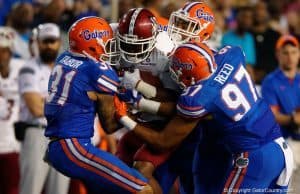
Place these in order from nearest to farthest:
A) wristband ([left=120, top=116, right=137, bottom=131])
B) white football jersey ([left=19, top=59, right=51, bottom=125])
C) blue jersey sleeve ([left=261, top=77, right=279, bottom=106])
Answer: wristband ([left=120, top=116, right=137, bottom=131]) → white football jersey ([left=19, top=59, right=51, bottom=125]) → blue jersey sleeve ([left=261, top=77, right=279, bottom=106])

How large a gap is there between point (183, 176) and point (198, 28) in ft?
3.19

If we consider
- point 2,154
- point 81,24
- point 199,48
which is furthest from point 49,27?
point 199,48

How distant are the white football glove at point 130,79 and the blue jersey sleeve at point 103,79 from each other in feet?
0.31

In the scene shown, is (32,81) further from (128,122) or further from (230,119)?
(230,119)

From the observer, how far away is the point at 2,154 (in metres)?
8.28

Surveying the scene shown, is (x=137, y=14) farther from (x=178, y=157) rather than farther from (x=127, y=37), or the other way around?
Answer: (x=178, y=157)

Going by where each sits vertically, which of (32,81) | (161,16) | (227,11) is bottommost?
(227,11)

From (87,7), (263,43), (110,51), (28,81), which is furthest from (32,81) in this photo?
(87,7)

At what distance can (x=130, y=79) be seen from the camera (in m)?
6.21

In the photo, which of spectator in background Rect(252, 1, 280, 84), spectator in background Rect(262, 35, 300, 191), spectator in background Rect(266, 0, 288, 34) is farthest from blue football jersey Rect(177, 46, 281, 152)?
spectator in background Rect(266, 0, 288, 34)

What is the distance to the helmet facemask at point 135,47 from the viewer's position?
A: 615cm

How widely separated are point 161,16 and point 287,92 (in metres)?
1.74

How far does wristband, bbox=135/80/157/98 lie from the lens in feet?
20.2

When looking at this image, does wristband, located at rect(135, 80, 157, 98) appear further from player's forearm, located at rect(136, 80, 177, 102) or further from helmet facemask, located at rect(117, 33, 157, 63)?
helmet facemask, located at rect(117, 33, 157, 63)
